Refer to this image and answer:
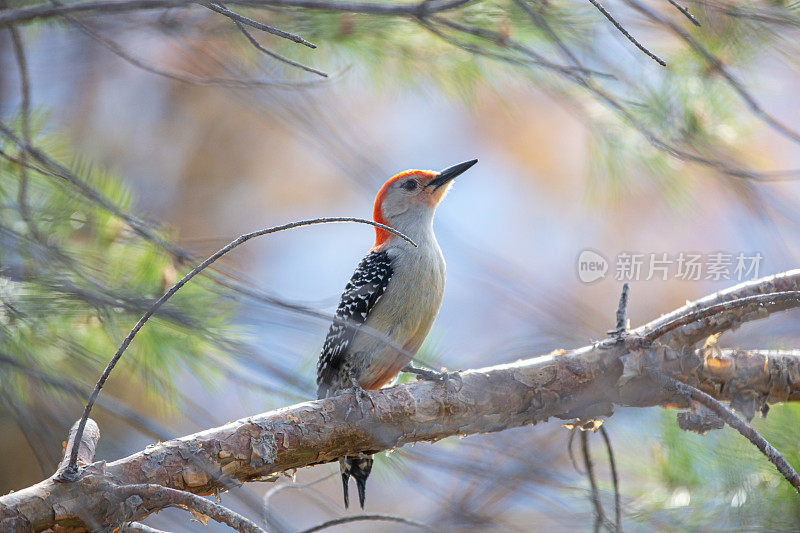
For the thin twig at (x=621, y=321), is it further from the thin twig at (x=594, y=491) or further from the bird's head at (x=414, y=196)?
the bird's head at (x=414, y=196)

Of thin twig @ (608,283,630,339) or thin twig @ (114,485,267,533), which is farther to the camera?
thin twig @ (608,283,630,339)

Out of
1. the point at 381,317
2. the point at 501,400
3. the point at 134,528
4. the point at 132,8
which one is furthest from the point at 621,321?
the point at 132,8

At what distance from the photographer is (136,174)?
5.73m

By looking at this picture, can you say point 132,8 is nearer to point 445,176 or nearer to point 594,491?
point 594,491

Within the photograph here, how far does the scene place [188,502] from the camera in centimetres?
137

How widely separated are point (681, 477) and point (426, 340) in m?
1.00

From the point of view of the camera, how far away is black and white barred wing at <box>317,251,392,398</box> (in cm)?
268

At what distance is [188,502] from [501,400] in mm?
1010

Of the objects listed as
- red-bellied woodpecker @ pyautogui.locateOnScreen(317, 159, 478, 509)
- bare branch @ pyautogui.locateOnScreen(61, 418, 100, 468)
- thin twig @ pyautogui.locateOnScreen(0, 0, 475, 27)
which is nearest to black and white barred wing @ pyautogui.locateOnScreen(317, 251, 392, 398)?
red-bellied woodpecker @ pyautogui.locateOnScreen(317, 159, 478, 509)

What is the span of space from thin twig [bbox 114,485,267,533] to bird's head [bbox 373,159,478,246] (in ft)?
5.59

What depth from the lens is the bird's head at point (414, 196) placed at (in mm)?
3082

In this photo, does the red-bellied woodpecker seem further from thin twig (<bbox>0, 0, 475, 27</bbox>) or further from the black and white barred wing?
thin twig (<bbox>0, 0, 475, 27</bbox>)

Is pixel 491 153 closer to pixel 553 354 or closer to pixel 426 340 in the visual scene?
pixel 426 340

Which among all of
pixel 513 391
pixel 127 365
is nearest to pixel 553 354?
pixel 513 391
